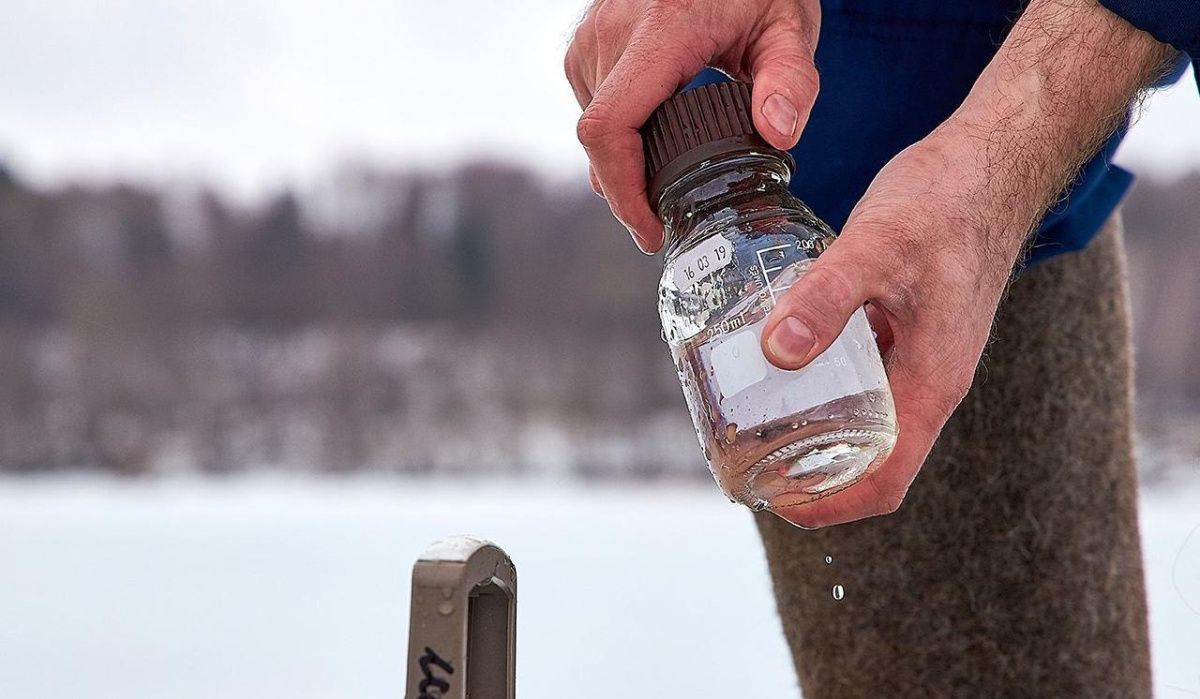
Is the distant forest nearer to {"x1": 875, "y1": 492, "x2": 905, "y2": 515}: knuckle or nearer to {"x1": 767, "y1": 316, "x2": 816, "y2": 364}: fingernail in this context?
{"x1": 875, "y1": 492, "x2": 905, "y2": 515}: knuckle

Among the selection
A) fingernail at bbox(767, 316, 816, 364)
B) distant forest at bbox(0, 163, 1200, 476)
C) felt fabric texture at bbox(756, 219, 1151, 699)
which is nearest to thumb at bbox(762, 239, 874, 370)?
fingernail at bbox(767, 316, 816, 364)

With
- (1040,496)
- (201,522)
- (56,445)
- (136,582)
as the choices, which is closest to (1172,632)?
(1040,496)

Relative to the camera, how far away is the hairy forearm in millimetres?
519

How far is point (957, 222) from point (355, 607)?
7.76 feet

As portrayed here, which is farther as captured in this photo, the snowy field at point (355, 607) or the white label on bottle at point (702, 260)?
the snowy field at point (355, 607)

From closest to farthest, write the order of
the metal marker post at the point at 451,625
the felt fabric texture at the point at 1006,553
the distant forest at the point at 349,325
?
the metal marker post at the point at 451,625 → the felt fabric texture at the point at 1006,553 → the distant forest at the point at 349,325

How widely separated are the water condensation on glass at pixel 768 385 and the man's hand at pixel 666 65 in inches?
A: 2.3

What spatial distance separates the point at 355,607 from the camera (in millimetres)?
2633

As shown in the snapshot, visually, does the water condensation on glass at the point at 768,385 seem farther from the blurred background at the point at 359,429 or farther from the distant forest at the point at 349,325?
the distant forest at the point at 349,325

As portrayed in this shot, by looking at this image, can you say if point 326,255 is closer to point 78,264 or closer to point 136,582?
point 78,264

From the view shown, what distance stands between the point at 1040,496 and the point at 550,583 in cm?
214

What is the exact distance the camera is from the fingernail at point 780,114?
1.63ft

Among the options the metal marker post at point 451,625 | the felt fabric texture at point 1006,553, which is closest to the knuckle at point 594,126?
the metal marker post at point 451,625

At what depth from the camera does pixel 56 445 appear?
27.2ft
